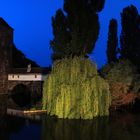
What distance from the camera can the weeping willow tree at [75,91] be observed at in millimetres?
24266

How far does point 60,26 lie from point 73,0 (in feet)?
6.41

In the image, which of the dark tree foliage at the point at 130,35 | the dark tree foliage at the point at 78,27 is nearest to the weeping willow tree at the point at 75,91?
the dark tree foliage at the point at 78,27

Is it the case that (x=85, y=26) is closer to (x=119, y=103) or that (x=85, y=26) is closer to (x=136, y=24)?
(x=119, y=103)

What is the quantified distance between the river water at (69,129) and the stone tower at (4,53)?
2244cm

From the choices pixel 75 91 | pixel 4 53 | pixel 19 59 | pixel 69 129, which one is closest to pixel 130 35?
pixel 75 91

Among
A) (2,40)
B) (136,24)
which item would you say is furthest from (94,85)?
(2,40)

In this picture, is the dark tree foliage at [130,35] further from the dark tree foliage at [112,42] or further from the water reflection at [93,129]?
the water reflection at [93,129]

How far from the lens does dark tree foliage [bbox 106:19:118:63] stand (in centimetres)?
4178

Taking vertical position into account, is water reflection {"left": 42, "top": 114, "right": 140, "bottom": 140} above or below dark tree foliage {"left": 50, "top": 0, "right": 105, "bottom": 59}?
below

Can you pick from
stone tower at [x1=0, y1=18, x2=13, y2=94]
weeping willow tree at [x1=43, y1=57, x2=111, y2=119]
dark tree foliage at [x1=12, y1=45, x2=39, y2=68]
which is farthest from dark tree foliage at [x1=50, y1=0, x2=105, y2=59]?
dark tree foliage at [x1=12, y1=45, x2=39, y2=68]

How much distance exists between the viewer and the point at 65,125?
71.8ft

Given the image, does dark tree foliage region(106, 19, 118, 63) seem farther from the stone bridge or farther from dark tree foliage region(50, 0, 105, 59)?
dark tree foliage region(50, 0, 105, 59)

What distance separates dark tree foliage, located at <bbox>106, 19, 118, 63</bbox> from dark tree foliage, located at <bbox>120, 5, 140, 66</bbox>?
2.58 metres

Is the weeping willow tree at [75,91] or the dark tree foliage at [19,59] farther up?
the dark tree foliage at [19,59]
